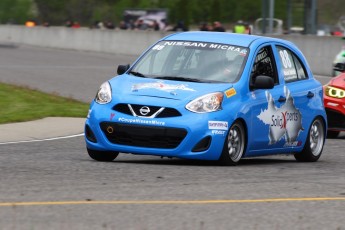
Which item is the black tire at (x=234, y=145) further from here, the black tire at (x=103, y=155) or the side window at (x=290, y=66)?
the side window at (x=290, y=66)

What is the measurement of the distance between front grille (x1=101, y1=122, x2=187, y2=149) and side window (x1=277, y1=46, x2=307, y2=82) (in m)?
2.32

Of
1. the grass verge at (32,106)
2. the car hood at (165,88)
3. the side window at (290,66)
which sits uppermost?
the car hood at (165,88)

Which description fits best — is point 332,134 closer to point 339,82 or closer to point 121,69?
point 339,82

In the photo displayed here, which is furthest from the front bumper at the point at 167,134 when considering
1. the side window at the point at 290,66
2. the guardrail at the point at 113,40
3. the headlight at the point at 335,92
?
the guardrail at the point at 113,40

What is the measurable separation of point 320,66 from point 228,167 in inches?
1013

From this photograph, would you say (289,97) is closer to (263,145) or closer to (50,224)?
(263,145)

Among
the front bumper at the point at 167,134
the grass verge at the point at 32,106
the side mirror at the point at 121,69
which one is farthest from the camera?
the grass verge at the point at 32,106

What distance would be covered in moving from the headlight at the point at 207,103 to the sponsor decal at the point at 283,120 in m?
0.82

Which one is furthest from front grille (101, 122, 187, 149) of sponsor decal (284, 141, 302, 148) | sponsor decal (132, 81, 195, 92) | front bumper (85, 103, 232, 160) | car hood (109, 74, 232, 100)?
sponsor decal (284, 141, 302, 148)

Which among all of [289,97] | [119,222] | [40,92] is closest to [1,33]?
[40,92]

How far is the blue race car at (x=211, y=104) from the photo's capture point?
452 inches

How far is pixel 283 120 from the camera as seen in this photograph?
509 inches

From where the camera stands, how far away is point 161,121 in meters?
11.4

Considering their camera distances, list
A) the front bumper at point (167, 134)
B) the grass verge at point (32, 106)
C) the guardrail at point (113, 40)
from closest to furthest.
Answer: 1. the front bumper at point (167, 134)
2. the grass verge at point (32, 106)
3. the guardrail at point (113, 40)
